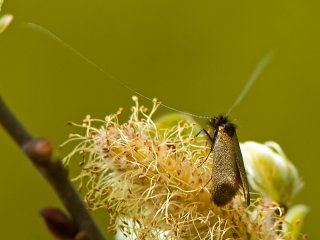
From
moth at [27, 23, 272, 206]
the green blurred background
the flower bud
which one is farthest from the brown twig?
the green blurred background

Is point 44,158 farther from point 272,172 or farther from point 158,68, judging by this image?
point 158,68

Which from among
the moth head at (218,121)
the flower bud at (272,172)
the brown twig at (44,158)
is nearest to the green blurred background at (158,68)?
the flower bud at (272,172)

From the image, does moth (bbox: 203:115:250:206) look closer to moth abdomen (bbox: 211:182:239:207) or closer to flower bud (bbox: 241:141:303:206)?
moth abdomen (bbox: 211:182:239:207)

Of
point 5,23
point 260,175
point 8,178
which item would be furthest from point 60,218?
point 8,178

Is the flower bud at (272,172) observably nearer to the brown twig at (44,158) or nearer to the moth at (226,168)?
the moth at (226,168)

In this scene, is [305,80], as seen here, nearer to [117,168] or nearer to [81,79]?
[81,79]

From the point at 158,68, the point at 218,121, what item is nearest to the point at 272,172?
the point at 218,121
